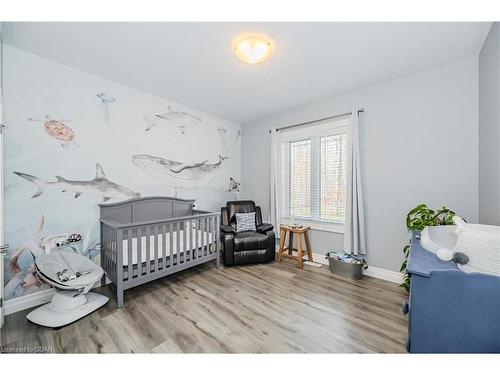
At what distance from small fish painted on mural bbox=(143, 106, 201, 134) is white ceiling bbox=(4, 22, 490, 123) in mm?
321

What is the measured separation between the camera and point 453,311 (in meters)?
1.06

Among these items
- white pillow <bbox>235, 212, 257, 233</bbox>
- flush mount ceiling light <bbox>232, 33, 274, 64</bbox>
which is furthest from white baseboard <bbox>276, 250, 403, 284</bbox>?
flush mount ceiling light <bbox>232, 33, 274, 64</bbox>

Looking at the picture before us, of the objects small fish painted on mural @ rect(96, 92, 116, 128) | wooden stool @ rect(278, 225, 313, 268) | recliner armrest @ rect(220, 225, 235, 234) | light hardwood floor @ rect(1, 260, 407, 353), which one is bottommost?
light hardwood floor @ rect(1, 260, 407, 353)

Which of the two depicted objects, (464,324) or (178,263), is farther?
(178,263)

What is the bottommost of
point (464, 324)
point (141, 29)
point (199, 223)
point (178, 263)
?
point (178, 263)

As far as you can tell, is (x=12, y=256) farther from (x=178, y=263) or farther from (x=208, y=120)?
(x=208, y=120)

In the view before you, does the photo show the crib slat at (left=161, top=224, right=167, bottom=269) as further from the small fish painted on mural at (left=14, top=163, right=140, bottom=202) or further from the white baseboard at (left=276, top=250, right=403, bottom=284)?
the white baseboard at (left=276, top=250, right=403, bottom=284)

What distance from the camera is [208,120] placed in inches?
139

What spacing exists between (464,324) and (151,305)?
229 centimetres

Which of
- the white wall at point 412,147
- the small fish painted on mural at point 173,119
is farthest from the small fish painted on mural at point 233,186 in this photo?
the white wall at point 412,147

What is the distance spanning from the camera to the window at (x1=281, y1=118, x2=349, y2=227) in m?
2.92

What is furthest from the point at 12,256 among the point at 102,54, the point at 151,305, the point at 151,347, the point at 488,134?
the point at 488,134
